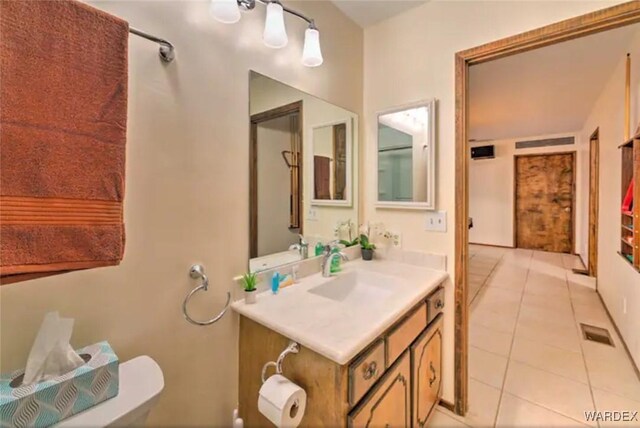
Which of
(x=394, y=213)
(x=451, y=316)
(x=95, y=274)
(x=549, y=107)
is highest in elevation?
(x=549, y=107)

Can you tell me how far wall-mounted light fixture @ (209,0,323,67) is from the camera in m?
0.96

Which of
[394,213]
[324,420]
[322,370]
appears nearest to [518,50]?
[394,213]

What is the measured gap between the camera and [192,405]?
1082 mm

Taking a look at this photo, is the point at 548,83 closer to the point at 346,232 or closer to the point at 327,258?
the point at 346,232

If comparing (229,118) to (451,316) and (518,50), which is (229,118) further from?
(451,316)

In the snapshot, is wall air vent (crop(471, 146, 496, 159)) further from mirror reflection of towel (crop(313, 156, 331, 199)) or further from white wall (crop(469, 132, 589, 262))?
mirror reflection of towel (crop(313, 156, 331, 199))

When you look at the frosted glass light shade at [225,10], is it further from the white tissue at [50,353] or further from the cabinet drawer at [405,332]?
the cabinet drawer at [405,332]

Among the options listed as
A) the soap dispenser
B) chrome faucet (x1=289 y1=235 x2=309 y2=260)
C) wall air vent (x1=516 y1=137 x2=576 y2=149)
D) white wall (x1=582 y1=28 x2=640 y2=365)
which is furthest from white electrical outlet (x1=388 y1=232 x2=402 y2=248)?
wall air vent (x1=516 y1=137 x2=576 y2=149)

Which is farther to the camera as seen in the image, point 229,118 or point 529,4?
point 529,4

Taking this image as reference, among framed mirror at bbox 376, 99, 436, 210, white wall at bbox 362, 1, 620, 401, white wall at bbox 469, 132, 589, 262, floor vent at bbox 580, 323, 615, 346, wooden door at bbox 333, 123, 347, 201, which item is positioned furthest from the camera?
white wall at bbox 469, 132, 589, 262

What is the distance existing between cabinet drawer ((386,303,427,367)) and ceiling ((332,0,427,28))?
5.85 ft

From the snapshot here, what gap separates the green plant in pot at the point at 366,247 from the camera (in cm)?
191

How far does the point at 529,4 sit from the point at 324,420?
2.06 metres

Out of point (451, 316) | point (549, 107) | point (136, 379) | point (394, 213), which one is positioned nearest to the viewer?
point (136, 379)
